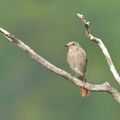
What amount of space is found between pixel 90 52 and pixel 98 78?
4.22 ft

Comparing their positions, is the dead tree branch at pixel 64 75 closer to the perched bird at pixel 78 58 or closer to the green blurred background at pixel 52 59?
the perched bird at pixel 78 58

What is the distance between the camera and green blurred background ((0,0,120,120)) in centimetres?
1733

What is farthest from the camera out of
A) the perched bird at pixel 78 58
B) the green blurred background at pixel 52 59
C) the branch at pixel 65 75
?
the green blurred background at pixel 52 59

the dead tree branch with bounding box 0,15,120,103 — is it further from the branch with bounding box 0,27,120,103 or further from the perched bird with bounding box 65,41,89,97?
the perched bird with bounding box 65,41,89,97

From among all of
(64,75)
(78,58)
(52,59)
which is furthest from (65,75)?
(52,59)

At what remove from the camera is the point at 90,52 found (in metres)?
18.8

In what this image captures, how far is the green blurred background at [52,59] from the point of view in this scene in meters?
17.3

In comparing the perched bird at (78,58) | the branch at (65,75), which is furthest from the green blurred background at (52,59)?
the branch at (65,75)

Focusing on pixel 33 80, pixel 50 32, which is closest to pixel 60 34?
pixel 50 32

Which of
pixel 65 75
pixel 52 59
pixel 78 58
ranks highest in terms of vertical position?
pixel 52 59

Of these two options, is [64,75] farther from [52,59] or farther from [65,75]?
[52,59]

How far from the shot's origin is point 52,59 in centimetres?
1827

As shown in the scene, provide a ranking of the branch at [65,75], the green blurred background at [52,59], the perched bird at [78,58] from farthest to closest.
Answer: the green blurred background at [52,59], the perched bird at [78,58], the branch at [65,75]

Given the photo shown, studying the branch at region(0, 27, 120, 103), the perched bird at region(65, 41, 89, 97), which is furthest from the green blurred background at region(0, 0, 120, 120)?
the branch at region(0, 27, 120, 103)
